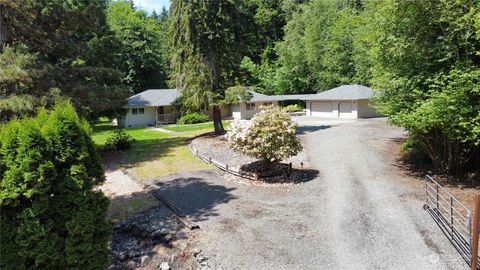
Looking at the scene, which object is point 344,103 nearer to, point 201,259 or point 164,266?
point 201,259

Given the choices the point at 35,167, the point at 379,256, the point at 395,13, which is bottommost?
the point at 379,256

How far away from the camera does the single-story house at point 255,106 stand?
36.6 meters

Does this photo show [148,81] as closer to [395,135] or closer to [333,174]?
[395,135]

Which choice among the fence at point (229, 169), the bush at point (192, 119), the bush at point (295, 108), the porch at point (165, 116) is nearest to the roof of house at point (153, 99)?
the porch at point (165, 116)

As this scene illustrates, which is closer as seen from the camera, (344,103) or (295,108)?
(344,103)

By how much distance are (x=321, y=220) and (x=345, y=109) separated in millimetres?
28765

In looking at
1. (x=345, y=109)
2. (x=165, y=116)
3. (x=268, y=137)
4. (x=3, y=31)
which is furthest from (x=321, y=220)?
(x=165, y=116)

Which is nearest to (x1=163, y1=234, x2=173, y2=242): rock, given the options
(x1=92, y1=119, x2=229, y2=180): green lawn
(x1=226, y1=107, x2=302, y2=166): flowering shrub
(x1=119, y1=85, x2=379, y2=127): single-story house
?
(x1=226, y1=107, x2=302, y2=166): flowering shrub

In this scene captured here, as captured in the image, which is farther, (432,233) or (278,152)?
(278,152)

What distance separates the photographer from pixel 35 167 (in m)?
6.78

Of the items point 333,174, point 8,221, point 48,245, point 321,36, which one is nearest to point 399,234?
point 333,174

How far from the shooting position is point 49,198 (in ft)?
23.0

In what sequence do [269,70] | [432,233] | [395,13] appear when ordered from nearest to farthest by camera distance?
1. [432,233]
2. [395,13]
3. [269,70]

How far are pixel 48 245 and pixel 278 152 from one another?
31.0 feet
